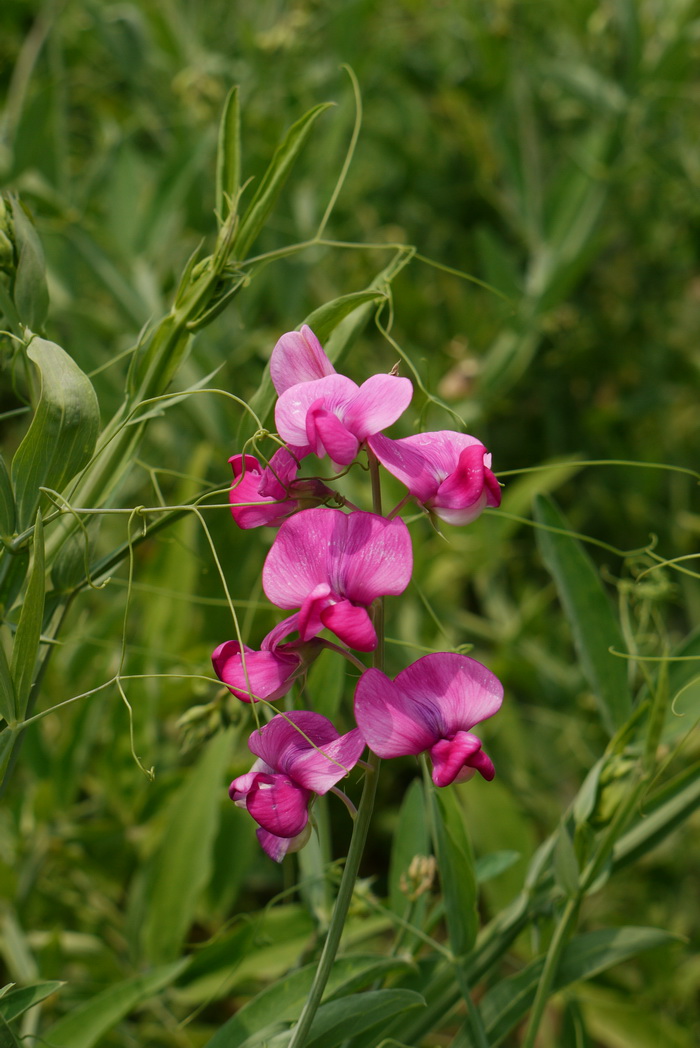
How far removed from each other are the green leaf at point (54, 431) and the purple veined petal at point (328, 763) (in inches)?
7.0

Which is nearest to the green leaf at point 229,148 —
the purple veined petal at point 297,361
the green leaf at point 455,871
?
the purple veined petal at point 297,361

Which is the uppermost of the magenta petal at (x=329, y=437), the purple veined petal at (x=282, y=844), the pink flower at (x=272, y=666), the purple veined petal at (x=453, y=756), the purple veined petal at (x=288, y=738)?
the magenta petal at (x=329, y=437)

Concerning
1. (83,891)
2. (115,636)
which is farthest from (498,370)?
(83,891)

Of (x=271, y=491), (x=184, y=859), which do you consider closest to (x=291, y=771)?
(x=271, y=491)

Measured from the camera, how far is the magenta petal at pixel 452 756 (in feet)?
1.33

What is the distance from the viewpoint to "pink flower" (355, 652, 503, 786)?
404 mm

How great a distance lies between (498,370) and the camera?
138 cm

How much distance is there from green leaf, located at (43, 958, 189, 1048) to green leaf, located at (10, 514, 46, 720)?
0.32 m

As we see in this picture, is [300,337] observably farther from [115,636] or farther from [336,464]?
[115,636]

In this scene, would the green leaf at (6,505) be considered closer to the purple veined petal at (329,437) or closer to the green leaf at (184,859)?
the purple veined petal at (329,437)

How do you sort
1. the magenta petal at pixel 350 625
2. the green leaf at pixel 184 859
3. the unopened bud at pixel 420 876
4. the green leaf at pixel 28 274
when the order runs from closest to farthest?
the magenta petal at pixel 350 625
the green leaf at pixel 28 274
the unopened bud at pixel 420 876
the green leaf at pixel 184 859

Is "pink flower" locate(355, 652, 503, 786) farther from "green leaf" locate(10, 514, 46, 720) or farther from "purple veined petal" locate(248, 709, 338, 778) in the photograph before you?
"green leaf" locate(10, 514, 46, 720)

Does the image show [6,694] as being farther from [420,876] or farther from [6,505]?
[420,876]

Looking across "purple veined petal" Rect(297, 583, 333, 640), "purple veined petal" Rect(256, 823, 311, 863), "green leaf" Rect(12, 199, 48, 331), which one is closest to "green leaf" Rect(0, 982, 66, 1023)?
"purple veined petal" Rect(256, 823, 311, 863)
